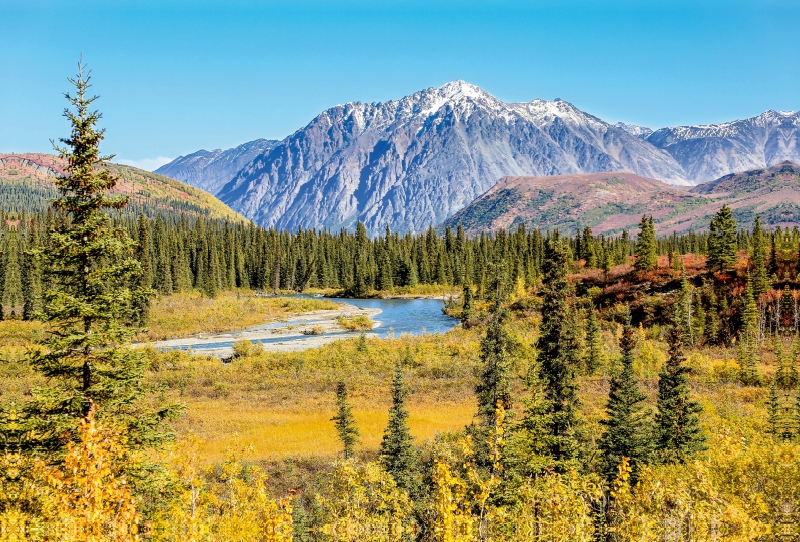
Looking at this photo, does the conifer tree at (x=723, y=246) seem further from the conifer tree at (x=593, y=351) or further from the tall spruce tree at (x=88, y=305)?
the tall spruce tree at (x=88, y=305)

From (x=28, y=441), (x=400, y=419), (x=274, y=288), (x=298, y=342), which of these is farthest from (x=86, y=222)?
(x=274, y=288)

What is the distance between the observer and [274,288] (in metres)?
164

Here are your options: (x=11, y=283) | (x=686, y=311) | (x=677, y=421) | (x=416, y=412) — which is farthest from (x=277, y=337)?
(x=11, y=283)

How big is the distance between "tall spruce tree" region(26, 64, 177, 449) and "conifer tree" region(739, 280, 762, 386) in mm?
47065

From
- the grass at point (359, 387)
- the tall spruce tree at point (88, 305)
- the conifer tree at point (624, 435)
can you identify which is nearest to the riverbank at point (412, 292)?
the grass at point (359, 387)

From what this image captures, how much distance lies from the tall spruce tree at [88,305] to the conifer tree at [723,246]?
2931 inches

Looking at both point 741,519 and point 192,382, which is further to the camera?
point 192,382

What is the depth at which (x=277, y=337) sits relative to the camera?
7938cm

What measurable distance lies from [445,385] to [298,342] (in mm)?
28957

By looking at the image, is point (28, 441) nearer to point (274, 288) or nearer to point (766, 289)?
point (766, 289)

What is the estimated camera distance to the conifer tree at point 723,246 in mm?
71875

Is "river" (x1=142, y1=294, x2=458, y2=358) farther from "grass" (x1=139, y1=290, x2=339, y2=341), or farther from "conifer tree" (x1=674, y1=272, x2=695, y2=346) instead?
"conifer tree" (x1=674, y1=272, x2=695, y2=346)

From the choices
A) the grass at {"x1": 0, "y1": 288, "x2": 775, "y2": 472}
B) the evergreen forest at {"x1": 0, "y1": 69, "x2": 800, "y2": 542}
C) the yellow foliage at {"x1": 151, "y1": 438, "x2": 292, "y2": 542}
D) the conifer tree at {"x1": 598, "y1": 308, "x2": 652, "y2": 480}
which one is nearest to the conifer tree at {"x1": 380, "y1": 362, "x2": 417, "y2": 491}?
the evergreen forest at {"x1": 0, "y1": 69, "x2": 800, "y2": 542}

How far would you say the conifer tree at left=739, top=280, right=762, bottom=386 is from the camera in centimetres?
4612
